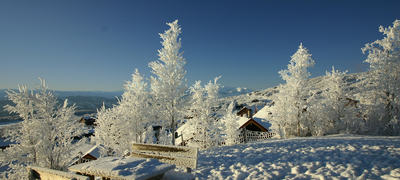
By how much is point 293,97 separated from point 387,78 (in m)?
6.89

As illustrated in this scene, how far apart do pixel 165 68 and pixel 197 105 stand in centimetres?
435

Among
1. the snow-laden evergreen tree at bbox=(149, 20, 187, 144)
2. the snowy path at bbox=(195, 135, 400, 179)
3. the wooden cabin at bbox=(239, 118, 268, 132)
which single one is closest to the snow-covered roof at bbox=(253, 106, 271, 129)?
the wooden cabin at bbox=(239, 118, 268, 132)

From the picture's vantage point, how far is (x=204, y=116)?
51.9ft

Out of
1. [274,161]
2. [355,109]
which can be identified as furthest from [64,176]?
[355,109]

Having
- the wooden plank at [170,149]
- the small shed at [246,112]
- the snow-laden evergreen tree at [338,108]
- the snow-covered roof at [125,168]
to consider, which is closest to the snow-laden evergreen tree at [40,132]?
the wooden plank at [170,149]

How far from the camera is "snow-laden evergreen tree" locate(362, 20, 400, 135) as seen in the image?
14609mm

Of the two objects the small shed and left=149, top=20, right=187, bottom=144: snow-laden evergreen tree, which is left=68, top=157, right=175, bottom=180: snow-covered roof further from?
the small shed

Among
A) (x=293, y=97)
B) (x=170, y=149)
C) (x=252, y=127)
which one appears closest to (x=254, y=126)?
(x=252, y=127)

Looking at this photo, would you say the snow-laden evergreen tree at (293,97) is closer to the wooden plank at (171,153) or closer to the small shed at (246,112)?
the small shed at (246,112)

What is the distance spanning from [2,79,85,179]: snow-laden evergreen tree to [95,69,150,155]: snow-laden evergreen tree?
404 centimetres

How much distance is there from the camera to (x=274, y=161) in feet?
23.1

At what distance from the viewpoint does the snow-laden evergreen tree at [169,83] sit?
43.1ft

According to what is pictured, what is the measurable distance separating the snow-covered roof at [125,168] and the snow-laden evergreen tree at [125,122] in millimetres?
9894

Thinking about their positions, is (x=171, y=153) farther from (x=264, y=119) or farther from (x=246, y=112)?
(x=246, y=112)
